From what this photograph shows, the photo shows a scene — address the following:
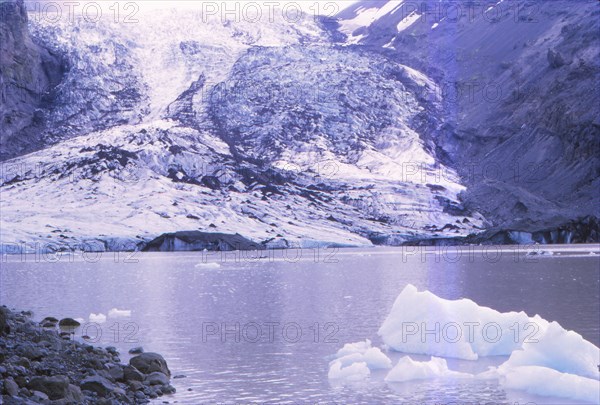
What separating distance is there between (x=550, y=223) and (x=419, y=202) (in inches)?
875

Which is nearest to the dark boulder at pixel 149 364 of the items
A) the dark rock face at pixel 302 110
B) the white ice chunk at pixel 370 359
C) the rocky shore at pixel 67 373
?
the rocky shore at pixel 67 373

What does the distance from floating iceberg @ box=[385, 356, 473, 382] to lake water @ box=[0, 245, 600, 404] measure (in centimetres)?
30

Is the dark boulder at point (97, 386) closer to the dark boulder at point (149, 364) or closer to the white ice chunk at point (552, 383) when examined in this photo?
the dark boulder at point (149, 364)

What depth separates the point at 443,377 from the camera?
59.8ft

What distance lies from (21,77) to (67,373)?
143946 mm

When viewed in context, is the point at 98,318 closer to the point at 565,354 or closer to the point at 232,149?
the point at 565,354

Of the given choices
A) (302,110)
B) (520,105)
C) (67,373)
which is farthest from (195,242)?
(67,373)

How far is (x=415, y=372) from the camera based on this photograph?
58.9 feet

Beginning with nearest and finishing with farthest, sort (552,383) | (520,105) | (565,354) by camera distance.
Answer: (552,383)
(565,354)
(520,105)

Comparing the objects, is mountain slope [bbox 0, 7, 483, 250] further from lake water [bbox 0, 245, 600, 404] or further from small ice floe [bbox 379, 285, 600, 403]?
small ice floe [bbox 379, 285, 600, 403]

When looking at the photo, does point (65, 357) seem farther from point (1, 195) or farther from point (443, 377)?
point (1, 195)

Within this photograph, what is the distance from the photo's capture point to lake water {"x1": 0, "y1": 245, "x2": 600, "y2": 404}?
56.5 ft

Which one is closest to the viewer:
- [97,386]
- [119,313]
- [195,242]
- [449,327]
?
[97,386]

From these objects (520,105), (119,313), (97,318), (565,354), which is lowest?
(565,354)
